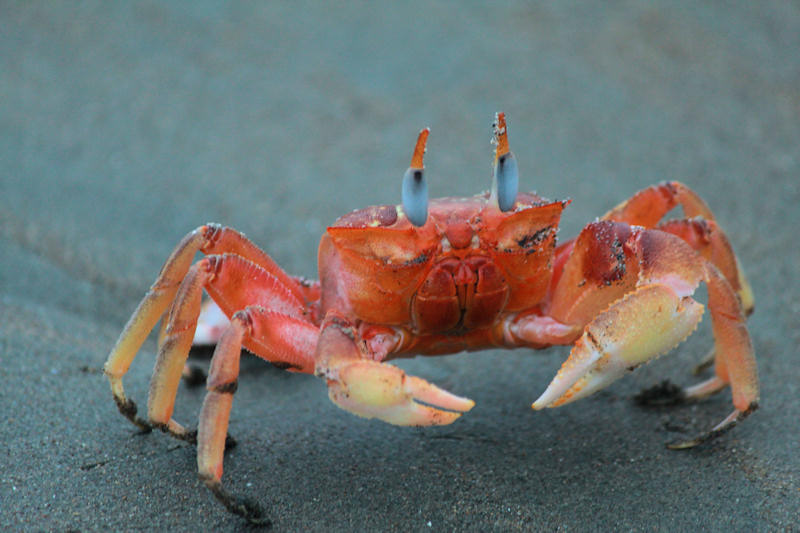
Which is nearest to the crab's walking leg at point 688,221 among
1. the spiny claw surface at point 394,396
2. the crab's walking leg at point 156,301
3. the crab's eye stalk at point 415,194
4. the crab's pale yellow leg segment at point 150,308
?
the crab's eye stalk at point 415,194

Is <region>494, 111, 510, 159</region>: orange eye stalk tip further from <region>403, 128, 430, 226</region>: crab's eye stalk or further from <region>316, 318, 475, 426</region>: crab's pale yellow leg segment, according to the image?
<region>316, 318, 475, 426</region>: crab's pale yellow leg segment

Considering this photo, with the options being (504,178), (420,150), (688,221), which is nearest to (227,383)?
(420,150)

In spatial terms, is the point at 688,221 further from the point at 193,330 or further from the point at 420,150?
the point at 193,330

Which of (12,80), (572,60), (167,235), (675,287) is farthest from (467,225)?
(12,80)

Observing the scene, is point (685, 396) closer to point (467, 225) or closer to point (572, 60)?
point (467, 225)

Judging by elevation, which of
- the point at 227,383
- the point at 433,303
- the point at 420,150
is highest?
the point at 420,150

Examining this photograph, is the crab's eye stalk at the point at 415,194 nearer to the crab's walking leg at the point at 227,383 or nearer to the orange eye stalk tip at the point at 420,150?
the orange eye stalk tip at the point at 420,150
